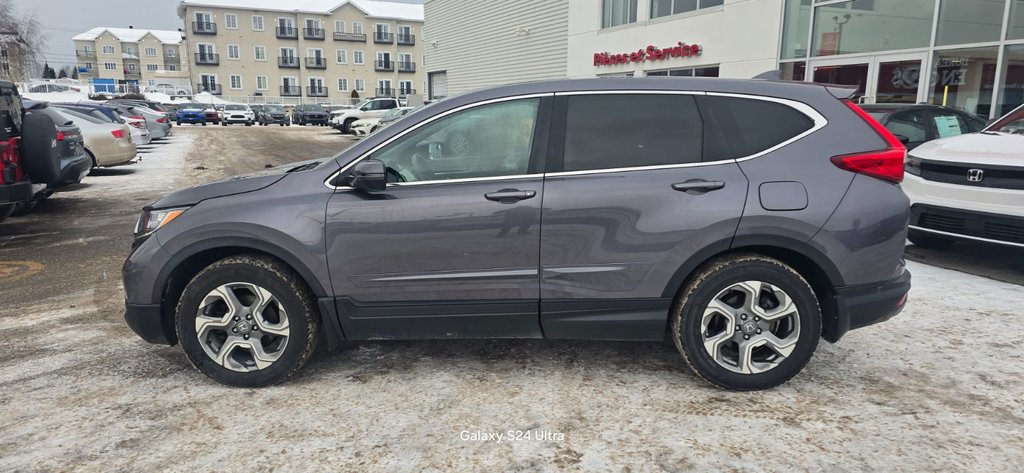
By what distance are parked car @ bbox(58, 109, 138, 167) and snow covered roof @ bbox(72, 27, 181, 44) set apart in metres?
92.8

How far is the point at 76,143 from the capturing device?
902cm

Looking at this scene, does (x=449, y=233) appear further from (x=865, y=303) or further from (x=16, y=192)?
(x=16, y=192)

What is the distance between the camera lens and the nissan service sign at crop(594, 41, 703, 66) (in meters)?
16.1

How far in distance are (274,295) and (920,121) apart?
8.34 meters

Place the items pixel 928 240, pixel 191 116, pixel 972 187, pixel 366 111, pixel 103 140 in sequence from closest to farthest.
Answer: pixel 972 187
pixel 928 240
pixel 103 140
pixel 366 111
pixel 191 116

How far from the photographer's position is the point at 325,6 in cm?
6788

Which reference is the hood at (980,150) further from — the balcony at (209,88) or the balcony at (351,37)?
the balcony at (209,88)

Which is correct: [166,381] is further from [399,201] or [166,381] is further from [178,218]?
[399,201]

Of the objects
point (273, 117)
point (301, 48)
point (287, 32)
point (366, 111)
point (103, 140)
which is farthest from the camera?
point (301, 48)

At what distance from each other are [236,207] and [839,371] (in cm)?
356

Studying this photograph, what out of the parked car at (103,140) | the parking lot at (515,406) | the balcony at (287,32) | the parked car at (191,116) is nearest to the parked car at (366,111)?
the parked car at (191,116)

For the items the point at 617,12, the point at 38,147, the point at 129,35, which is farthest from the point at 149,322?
the point at 129,35

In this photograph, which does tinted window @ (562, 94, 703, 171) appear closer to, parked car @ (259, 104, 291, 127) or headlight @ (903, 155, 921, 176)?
headlight @ (903, 155, 921, 176)

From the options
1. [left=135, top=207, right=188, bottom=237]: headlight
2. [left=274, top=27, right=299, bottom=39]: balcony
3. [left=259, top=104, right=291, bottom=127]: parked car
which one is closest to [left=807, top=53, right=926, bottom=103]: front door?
[left=135, top=207, right=188, bottom=237]: headlight
